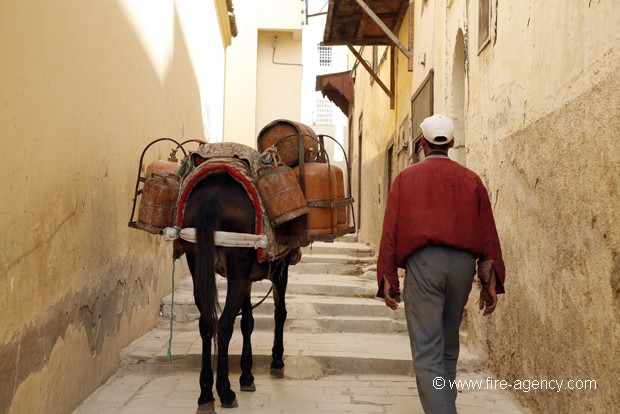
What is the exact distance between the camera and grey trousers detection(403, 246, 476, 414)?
336cm

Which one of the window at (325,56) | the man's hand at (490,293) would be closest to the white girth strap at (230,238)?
the man's hand at (490,293)

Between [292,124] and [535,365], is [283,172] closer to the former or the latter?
[292,124]

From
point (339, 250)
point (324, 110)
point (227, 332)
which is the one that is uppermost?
point (324, 110)

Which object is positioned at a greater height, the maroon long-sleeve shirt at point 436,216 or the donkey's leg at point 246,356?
the maroon long-sleeve shirt at point 436,216

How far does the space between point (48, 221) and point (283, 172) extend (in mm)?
1452

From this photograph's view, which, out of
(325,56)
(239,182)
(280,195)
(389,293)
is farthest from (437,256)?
(325,56)

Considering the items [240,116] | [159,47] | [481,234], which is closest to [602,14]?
[481,234]

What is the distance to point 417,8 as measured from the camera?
30.2ft

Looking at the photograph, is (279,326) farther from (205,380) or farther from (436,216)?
(436,216)

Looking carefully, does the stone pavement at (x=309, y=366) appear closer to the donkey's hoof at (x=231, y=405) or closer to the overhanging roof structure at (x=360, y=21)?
the donkey's hoof at (x=231, y=405)

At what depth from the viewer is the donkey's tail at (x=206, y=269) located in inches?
153

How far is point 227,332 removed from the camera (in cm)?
407

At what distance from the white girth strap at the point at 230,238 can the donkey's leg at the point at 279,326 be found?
3.82ft

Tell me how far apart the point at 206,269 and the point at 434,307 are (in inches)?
53.5
